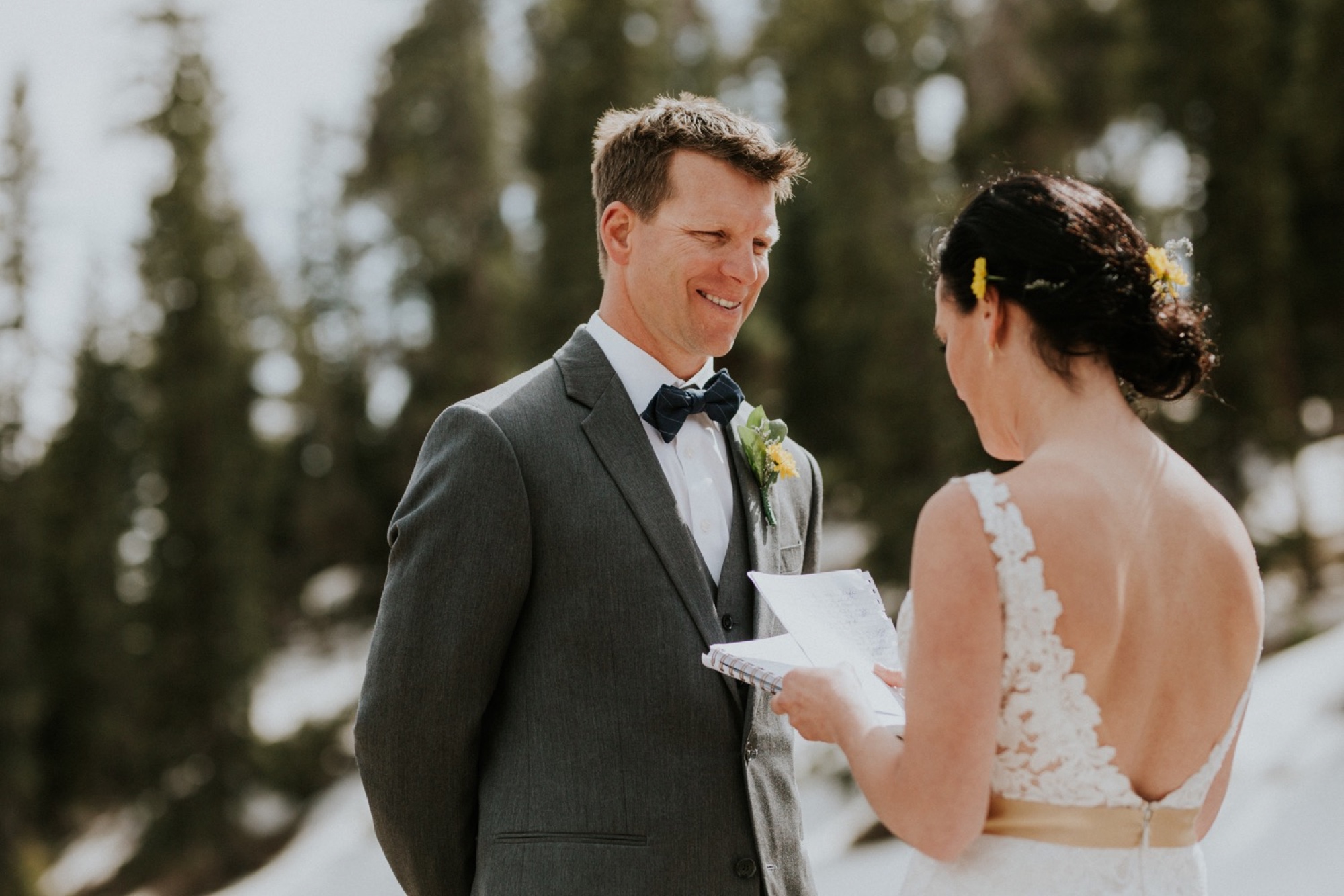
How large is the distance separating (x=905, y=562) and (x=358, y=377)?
11.9 m

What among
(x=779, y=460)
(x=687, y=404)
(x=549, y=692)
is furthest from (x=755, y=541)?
(x=549, y=692)

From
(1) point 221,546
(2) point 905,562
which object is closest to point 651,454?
(2) point 905,562

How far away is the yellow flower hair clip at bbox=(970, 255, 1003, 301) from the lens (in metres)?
2.08

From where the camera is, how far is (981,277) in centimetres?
209

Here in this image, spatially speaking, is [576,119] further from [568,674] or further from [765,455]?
[568,674]

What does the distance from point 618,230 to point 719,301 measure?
28 centimetres

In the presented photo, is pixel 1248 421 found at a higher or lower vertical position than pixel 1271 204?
lower

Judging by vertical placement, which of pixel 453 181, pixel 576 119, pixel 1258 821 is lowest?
pixel 1258 821

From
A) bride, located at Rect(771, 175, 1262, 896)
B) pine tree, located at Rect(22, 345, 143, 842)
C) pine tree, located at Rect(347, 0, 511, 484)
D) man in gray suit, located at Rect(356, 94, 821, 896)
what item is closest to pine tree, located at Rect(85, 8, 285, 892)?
pine tree, located at Rect(22, 345, 143, 842)

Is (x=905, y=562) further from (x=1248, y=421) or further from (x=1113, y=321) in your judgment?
(x=1113, y=321)

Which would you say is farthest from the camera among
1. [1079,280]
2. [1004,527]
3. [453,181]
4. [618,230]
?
[453,181]

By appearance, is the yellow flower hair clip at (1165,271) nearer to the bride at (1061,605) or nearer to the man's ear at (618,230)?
the bride at (1061,605)

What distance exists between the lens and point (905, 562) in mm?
14297

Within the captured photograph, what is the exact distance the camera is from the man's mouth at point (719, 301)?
2.76m
